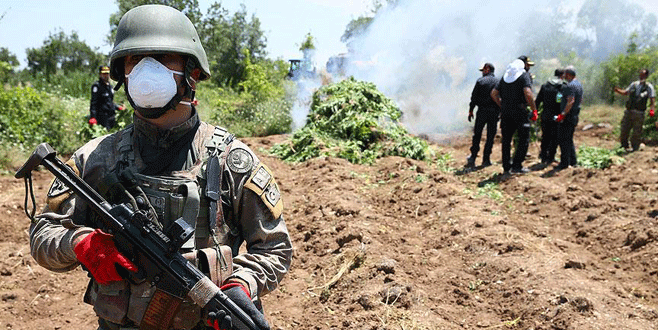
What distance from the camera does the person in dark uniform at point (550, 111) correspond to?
400 inches

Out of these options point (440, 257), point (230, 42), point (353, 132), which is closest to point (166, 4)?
point (230, 42)

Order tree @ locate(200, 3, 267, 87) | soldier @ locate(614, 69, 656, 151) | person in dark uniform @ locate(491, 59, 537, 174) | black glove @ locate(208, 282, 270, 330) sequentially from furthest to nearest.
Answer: tree @ locate(200, 3, 267, 87), soldier @ locate(614, 69, 656, 151), person in dark uniform @ locate(491, 59, 537, 174), black glove @ locate(208, 282, 270, 330)

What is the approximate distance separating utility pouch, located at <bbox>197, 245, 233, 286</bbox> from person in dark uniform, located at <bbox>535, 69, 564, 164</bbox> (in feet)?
29.9

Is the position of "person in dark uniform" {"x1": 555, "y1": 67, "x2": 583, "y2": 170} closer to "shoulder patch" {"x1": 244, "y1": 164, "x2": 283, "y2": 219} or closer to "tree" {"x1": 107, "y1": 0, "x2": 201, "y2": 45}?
"shoulder patch" {"x1": 244, "y1": 164, "x2": 283, "y2": 219}

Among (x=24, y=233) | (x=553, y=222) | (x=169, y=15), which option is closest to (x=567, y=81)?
(x=553, y=222)

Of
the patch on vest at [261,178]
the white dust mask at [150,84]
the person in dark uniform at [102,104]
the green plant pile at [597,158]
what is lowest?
the green plant pile at [597,158]

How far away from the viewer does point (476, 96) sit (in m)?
10.3

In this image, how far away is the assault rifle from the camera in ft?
6.08

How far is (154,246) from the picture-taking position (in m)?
1.89

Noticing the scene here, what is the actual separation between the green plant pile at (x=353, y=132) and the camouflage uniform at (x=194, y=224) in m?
7.68

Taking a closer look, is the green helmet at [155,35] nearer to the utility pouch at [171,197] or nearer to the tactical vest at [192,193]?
the tactical vest at [192,193]

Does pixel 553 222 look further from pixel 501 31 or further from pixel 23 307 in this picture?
pixel 501 31

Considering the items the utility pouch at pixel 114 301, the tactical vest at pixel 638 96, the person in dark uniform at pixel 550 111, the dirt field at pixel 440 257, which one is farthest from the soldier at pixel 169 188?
the tactical vest at pixel 638 96

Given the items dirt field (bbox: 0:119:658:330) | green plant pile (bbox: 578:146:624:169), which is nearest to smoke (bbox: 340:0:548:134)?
green plant pile (bbox: 578:146:624:169)
